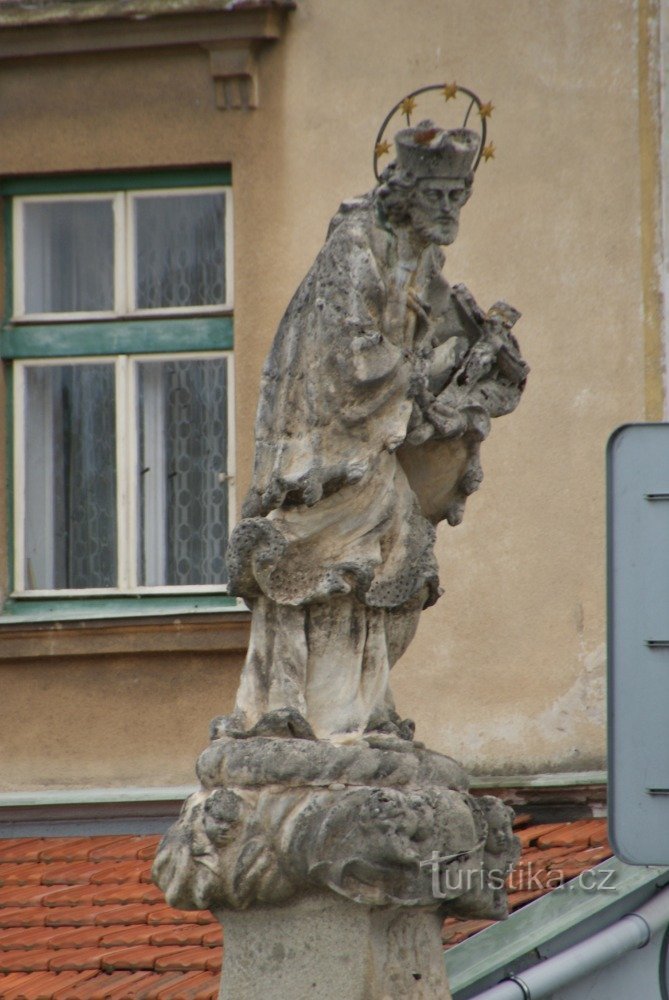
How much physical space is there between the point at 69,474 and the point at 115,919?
283 cm

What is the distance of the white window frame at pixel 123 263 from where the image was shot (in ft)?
42.1

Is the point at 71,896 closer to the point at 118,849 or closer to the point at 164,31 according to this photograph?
the point at 118,849

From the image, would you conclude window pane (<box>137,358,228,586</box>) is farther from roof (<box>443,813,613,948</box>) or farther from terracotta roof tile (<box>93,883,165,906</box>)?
roof (<box>443,813,613,948</box>)

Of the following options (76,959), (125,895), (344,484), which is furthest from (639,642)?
(125,895)

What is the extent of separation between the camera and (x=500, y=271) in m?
12.4

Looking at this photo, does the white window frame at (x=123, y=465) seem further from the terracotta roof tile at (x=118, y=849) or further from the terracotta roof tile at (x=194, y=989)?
the terracotta roof tile at (x=194, y=989)

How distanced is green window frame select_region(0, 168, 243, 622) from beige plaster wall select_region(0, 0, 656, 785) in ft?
0.47

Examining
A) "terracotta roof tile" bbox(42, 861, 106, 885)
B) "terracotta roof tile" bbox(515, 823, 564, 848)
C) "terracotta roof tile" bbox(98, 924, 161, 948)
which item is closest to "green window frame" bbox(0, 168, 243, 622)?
"terracotta roof tile" bbox(42, 861, 106, 885)

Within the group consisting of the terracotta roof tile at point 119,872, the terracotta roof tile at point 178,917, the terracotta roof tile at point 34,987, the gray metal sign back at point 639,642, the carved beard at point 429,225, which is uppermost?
the carved beard at point 429,225

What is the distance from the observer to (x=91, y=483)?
1298 cm

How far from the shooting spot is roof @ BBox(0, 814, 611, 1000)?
33.0ft

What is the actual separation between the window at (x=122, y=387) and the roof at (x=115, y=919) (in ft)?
4.74

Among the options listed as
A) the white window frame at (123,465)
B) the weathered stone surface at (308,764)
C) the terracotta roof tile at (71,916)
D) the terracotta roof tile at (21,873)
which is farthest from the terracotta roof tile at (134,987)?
the white window frame at (123,465)

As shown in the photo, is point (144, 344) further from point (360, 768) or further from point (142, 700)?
point (360, 768)
